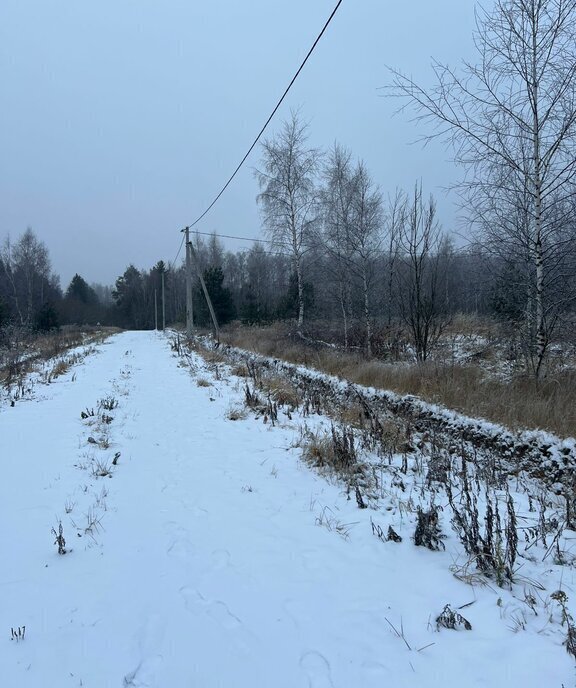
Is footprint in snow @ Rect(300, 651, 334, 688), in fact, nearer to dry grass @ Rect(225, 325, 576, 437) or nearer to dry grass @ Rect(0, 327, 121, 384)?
dry grass @ Rect(225, 325, 576, 437)

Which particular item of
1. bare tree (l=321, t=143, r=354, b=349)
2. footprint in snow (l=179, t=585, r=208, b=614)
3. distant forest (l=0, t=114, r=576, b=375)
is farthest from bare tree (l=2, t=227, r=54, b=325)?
footprint in snow (l=179, t=585, r=208, b=614)

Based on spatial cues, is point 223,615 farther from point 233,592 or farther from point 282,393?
point 282,393

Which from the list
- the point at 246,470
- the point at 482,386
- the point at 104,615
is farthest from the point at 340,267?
the point at 104,615

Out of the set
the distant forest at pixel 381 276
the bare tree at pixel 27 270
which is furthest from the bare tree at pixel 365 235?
the bare tree at pixel 27 270

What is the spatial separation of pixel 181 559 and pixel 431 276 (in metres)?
8.50

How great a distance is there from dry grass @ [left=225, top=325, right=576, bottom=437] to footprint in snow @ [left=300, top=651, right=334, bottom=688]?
13.1ft

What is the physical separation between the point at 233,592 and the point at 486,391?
5.34 metres

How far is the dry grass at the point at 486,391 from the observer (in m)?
5.09

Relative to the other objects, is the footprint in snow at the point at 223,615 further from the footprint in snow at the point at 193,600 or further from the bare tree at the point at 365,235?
the bare tree at the point at 365,235

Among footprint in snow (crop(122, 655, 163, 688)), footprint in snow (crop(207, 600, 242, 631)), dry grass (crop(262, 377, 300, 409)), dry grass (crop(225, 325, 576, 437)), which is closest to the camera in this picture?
footprint in snow (crop(122, 655, 163, 688))

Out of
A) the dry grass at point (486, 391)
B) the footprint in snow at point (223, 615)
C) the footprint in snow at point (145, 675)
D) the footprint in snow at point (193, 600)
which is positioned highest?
the dry grass at point (486, 391)

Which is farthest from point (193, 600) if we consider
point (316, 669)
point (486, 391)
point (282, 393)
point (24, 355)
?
point (24, 355)

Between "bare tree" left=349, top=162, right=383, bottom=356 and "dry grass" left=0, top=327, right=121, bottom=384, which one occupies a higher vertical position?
"bare tree" left=349, top=162, right=383, bottom=356

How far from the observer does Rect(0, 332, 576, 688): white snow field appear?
6.61 feet
